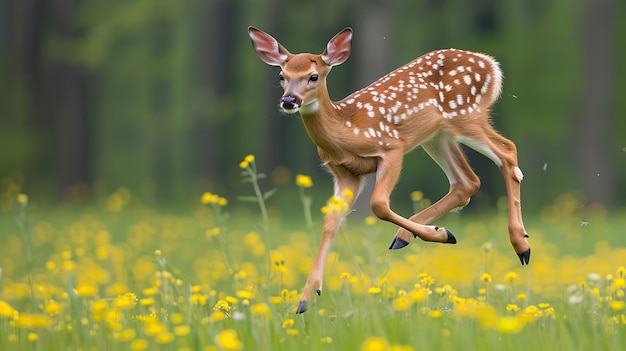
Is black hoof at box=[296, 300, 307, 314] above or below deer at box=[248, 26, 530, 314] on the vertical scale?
below

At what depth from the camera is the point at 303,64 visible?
554cm

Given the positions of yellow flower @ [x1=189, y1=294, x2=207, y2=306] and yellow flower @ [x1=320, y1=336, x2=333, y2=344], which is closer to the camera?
yellow flower @ [x1=320, y1=336, x2=333, y2=344]

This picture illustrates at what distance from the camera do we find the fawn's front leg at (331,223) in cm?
558

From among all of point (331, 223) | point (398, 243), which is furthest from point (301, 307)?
point (398, 243)

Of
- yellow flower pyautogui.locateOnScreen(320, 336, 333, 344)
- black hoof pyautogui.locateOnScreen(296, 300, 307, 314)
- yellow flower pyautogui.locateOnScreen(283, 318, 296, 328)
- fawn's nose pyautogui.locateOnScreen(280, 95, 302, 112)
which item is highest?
fawn's nose pyautogui.locateOnScreen(280, 95, 302, 112)

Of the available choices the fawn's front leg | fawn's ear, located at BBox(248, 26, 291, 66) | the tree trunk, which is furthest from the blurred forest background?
fawn's ear, located at BBox(248, 26, 291, 66)

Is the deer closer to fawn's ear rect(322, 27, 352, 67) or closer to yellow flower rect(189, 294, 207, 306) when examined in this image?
fawn's ear rect(322, 27, 352, 67)

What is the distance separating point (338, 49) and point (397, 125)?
630mm

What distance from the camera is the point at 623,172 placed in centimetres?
3206

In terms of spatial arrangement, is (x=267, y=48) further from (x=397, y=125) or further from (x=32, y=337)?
(x=32, y=337)

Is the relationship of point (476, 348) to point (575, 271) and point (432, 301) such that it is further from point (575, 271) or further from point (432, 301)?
point (575, 271)

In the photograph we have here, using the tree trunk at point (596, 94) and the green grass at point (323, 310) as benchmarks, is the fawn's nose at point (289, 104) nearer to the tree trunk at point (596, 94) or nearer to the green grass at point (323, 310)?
the green grass at point (323, 310)

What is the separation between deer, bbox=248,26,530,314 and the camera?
5660 mm

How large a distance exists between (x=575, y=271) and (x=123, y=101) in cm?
2756
